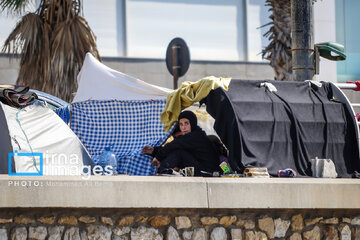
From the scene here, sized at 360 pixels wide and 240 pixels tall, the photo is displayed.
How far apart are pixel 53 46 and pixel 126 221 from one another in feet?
28.0

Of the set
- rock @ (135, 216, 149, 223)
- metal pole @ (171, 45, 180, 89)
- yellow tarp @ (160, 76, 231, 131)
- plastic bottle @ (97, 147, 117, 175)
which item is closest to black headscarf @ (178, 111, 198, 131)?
yellow tarp @ (160, 76, 231, 131)

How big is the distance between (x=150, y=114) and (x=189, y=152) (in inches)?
67.2

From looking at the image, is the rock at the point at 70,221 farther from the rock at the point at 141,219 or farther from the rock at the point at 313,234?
the rock at the point at 313,234

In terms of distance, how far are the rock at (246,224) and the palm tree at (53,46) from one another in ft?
26.5

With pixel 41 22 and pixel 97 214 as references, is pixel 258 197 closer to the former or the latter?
pixel 97 214

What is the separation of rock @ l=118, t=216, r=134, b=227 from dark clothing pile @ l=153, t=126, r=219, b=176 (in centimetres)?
238

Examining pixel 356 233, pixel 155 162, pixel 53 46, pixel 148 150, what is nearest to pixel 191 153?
pixel 155 162

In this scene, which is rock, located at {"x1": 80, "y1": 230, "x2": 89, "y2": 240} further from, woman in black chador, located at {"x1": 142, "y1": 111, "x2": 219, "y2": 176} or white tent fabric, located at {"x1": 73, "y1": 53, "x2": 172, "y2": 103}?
white tent fabric, located at {"x1": 73, "y1": 53, "x2": 172, "y2": 103}

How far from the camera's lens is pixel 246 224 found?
321 inches

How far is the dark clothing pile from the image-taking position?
10.1 meters

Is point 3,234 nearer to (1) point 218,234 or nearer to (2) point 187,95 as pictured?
(1) point 218,234

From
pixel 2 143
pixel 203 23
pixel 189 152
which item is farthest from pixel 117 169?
pixel 203 23

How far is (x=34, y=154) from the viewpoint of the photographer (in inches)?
373

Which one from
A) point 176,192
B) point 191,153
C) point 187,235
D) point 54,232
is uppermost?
point 191,153
